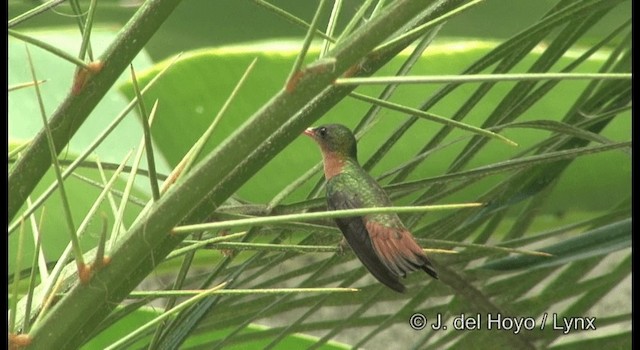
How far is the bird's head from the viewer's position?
0.30 metres

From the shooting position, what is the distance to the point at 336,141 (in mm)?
300

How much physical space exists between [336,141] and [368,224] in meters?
0.03

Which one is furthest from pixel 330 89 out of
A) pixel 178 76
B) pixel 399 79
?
pixel 178 76

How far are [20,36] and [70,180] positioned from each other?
0.21 m

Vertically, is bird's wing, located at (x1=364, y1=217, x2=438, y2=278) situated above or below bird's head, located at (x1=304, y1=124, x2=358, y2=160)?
below

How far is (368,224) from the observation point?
0.28m

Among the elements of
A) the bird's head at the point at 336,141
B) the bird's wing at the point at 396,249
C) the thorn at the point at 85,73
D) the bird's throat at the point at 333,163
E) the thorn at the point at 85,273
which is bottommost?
the thorn at the point at 85,273

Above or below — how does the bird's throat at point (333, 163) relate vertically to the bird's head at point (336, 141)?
below

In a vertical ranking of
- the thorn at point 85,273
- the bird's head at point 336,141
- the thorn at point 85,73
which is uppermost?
the bird's head at point 336,141

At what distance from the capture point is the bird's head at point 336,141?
0.98 feet

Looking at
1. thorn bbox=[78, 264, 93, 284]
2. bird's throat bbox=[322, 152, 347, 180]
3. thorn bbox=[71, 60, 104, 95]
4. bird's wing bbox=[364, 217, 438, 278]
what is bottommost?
thorn bbox=[78, 264, 93, 284]

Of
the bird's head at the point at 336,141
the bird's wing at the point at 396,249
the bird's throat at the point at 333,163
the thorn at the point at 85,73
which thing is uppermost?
the bird's head at the point at 336,141

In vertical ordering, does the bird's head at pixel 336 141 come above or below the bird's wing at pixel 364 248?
above

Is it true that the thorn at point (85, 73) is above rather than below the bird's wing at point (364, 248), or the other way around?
above
